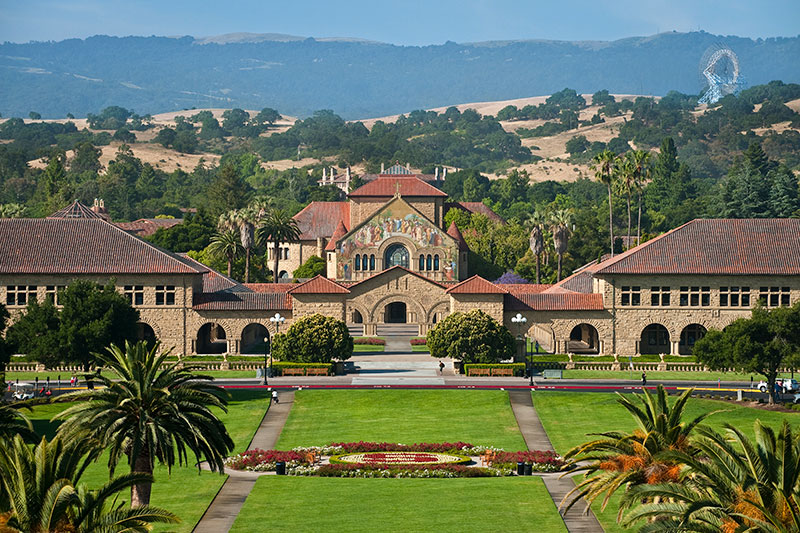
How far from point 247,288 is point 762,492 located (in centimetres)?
7402

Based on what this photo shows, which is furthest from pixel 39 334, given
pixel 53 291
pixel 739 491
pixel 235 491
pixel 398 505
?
pixel 739 491

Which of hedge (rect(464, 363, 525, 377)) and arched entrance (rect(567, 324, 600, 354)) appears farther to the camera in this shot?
arched entrance (rect(567, 324, 600, 354))

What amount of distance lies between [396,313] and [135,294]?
2764cm

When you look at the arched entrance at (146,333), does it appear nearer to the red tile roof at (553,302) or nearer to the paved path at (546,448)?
the red tile roof at (553,302)

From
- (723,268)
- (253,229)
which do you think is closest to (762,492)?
(723,268)

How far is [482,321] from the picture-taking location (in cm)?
8681

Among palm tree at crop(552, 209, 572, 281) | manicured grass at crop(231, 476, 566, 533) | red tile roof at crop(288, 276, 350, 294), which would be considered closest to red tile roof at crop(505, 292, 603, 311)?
red tile roof at crop(288, 276, 350, 294)

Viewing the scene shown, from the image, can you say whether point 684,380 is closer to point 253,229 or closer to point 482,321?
point 482,321

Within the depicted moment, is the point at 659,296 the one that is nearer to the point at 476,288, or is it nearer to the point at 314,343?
the point at 476,288

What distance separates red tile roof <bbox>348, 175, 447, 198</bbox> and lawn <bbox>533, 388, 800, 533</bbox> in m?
63.8

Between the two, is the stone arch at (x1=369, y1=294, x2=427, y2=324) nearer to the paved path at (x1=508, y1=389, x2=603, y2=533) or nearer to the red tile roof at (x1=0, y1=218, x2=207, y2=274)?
the red tile roof at (x1=0, y1=218, x2=207, y2=274)

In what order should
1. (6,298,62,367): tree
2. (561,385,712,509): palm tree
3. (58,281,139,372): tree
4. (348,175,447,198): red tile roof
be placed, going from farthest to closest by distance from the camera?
1. (348,175,447,198): red tile roof
2. (58,281,139,372): tree
3. (6,298,62,367): tree
4. (561,385,712,509): palm tree

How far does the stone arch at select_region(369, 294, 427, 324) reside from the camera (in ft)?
351

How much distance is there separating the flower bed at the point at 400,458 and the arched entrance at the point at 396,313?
179 ft
